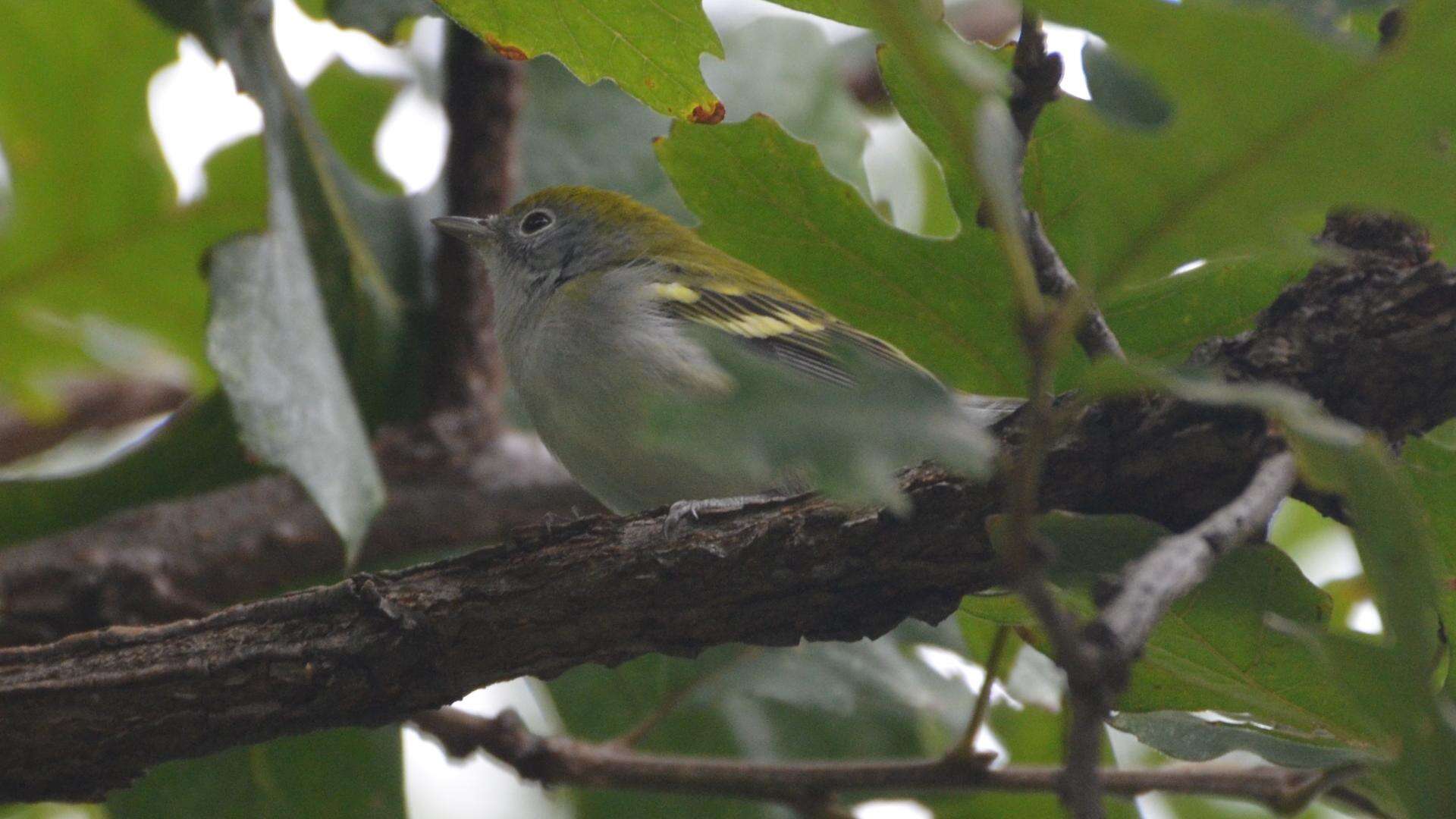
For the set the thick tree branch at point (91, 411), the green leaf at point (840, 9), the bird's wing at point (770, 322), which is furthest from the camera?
the thick tree branch at point (91, 411)

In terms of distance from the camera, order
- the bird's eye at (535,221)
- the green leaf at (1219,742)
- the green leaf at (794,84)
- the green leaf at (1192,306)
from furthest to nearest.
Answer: the bird's eye at (535,221) < the green leaf at (794,84) < the green leaf at (1192,306) < the green leaf at (1219,742)

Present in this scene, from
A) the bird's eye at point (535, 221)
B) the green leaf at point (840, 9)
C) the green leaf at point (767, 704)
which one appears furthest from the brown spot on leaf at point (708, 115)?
the bird's eye at point (535, 221)

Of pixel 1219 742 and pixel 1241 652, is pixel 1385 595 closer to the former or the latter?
pixel 1241 652

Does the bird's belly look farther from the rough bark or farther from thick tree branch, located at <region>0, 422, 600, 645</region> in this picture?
the rough bark

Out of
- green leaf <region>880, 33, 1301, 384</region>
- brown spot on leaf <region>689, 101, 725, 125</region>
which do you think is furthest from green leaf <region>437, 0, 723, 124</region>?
green leaf <region>880, 33, 1301, 384</region>

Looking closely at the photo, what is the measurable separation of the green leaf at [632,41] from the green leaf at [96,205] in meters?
2.33

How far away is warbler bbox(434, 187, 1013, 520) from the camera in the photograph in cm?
123

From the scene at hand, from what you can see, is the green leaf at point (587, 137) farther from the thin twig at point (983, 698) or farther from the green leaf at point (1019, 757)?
the thin twig at point (983, 698)

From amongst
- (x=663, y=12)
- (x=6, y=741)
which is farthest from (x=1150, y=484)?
(x=6, y=741)

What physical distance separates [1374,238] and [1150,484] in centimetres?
53

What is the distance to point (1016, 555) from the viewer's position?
1.23 meters

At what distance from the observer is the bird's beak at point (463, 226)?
3963 millimetres

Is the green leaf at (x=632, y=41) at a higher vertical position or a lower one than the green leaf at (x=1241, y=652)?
higher

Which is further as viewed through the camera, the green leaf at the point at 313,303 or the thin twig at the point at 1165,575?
the green leaf at the point at 313,303
